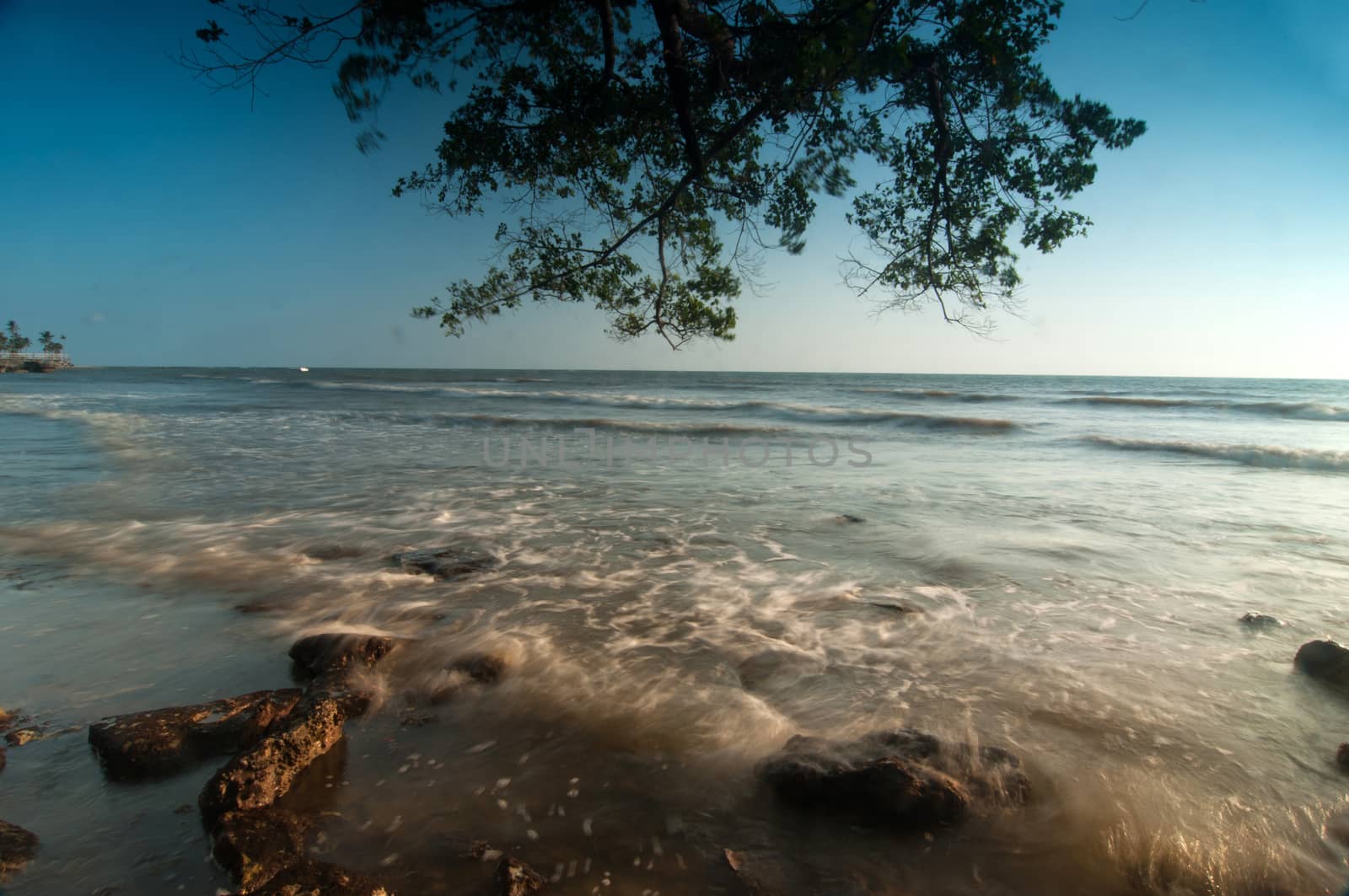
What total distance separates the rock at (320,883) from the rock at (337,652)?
1658 mm

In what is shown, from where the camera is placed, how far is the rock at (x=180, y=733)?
2553 millimetres

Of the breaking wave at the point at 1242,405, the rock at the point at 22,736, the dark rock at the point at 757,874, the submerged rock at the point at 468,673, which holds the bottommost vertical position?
the dark rock at the point at 757,874

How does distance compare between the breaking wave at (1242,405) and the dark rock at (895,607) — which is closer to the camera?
the dark rock at (895,607)

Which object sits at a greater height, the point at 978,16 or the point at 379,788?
the point at 978,16

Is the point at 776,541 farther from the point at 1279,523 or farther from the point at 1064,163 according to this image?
the point at 1279,523

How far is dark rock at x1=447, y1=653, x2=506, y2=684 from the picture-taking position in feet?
11.7

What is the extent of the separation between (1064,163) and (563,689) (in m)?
5.46

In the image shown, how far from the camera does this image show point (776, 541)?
6633mm

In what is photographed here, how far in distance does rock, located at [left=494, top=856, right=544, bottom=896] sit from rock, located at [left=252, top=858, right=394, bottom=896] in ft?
1.11

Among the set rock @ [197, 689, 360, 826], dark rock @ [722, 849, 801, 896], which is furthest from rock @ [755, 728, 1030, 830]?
rock @ [197, 689, 360, 826]

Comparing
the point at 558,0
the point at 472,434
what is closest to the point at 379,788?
the point at 558,0

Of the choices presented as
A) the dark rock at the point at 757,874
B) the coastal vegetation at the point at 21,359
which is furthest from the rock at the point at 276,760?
the coastal vegetation at the point at 21,359

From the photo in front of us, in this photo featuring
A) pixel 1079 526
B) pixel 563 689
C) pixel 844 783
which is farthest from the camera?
pixel 1079 526

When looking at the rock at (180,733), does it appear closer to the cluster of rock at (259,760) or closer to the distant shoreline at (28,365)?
the cluster of rock at (259,760)
